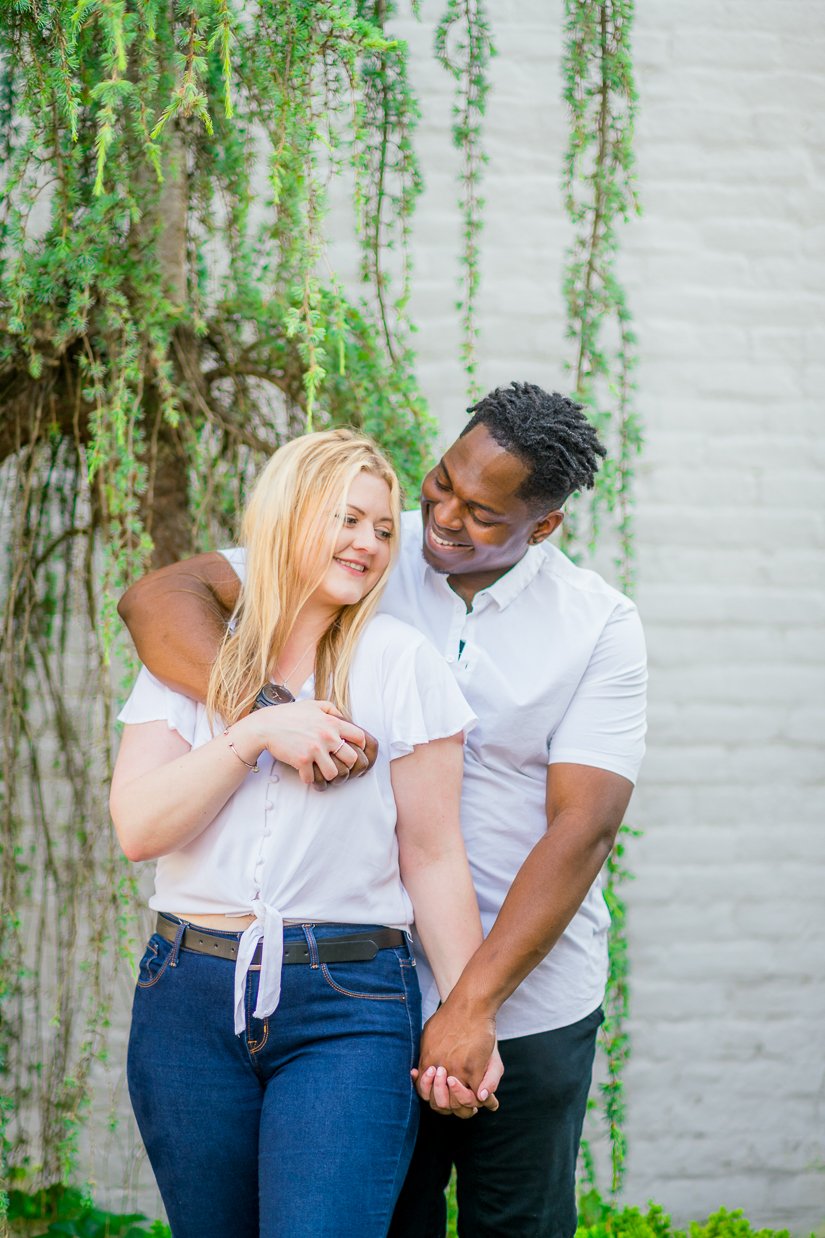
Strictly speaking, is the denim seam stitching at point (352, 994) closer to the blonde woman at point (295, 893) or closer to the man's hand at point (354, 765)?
the blonde woman at point (295, 893)

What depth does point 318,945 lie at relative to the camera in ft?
4.18

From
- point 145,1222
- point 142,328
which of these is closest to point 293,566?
point 142,328

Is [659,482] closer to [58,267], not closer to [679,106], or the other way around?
[679,106]

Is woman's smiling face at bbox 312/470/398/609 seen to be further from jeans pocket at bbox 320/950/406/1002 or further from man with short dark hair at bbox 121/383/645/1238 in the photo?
jeans pocket at bbox 320/950/406/1002

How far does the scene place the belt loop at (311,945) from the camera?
4.15 ft

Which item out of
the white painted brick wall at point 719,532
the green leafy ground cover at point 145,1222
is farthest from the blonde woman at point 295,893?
the white painted brick wall at point 719,532

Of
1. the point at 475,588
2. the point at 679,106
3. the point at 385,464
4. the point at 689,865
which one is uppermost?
the point at 679,106

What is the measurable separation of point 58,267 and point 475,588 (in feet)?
2.26

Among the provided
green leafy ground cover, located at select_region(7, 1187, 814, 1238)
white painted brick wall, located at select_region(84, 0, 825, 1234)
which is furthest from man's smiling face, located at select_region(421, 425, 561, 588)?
green leafy ground cover, located at select_region(7, 1187, 814, 1238)

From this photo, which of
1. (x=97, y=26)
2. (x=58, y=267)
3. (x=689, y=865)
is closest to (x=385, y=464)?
(x=58, y=267)

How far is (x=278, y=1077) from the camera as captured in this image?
126cm

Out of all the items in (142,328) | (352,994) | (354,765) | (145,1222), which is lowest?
(145,1222)

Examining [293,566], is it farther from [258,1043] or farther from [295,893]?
[258,1043]

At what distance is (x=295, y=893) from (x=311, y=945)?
2.3 inches
